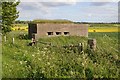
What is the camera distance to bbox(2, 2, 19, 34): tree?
2532 cm

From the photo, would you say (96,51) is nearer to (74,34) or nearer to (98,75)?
(98,75)

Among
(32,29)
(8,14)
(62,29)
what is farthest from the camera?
(62,29)

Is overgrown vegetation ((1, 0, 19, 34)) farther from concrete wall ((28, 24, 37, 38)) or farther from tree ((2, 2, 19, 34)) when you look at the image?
concrete wall ((28, 24, 37, 38))

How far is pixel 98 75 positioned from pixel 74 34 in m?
28.8

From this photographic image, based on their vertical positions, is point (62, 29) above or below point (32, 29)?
below

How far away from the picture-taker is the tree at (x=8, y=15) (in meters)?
25.3

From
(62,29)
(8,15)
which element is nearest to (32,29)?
(62,29)

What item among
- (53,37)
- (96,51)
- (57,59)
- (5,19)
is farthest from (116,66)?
(53,37)

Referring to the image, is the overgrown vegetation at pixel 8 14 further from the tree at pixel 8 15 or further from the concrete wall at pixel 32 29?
the concrete wall at pixel 32 29

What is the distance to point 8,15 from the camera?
26406 mm

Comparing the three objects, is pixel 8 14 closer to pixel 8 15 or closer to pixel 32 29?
pixel 8 15

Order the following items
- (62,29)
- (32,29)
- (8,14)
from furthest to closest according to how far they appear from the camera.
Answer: (62,29)
(32,29)
(8,14)

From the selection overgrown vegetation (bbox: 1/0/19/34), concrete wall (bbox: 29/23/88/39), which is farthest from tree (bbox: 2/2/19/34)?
concrete wall (bbox: 29/23/88/39)

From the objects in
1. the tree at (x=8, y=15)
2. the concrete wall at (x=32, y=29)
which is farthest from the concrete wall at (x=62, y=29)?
the tree at (x=8, y=15)
